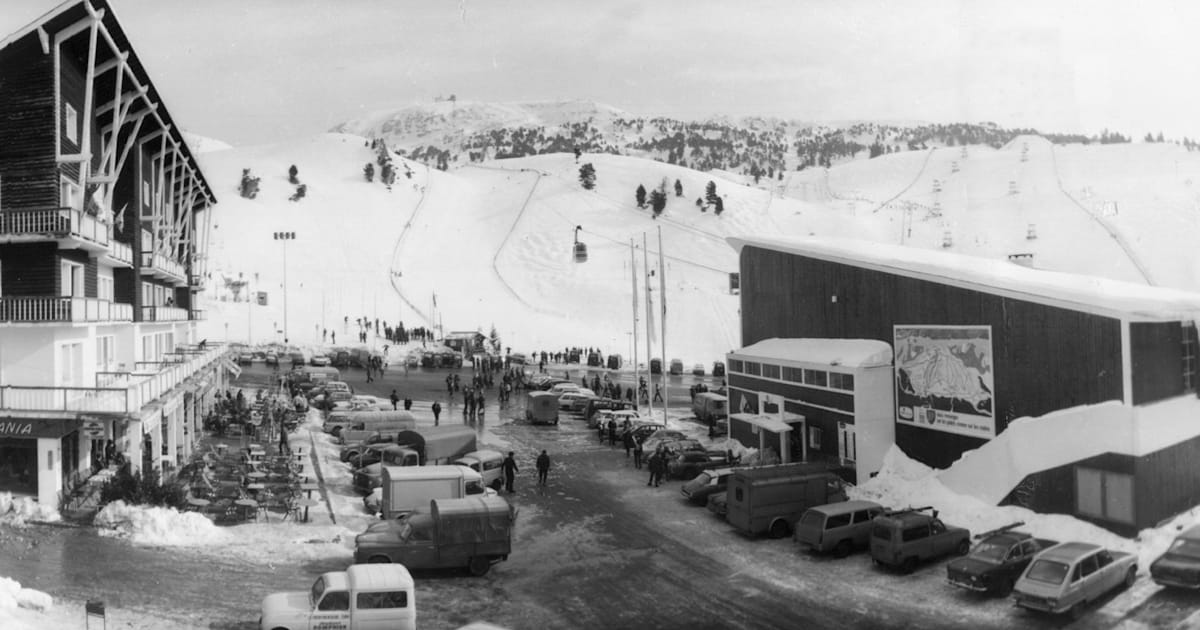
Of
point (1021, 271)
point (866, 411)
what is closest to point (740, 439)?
point (866, 411)

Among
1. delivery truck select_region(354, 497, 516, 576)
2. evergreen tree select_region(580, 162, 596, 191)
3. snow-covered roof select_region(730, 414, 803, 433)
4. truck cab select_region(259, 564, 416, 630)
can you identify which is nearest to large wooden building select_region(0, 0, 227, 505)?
delivery truck select_region(354, 497, 516, 576)

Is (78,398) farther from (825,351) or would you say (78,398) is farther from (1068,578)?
(1068,578)

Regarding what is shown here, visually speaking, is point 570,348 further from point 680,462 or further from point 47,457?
point 47,457

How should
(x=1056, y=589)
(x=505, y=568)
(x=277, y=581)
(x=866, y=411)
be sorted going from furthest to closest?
(x=866, y=411) → (x=505, y=568) → (x=277, y=581) → (x=1056, y=589)

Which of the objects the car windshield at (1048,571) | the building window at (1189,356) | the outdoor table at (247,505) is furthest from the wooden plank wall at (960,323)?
the outdoor table at (247,505)

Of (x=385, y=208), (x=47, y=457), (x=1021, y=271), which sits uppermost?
(x=385, y=208)

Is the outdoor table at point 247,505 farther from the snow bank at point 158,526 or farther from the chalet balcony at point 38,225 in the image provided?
the chalet balcony at point 38,225
